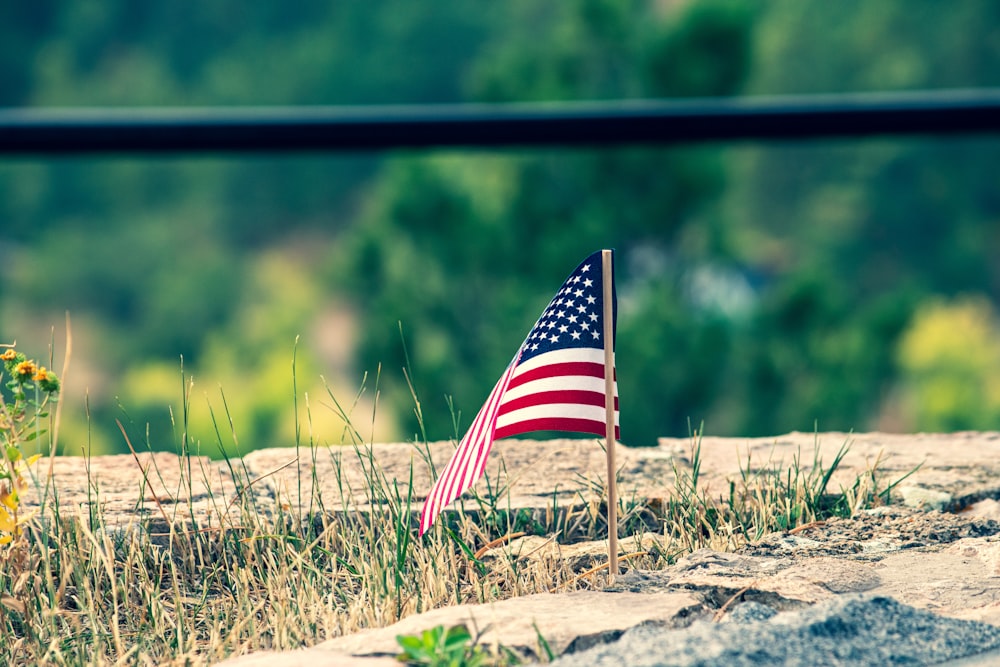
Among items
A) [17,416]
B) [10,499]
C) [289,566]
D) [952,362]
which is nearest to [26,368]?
[17,416]

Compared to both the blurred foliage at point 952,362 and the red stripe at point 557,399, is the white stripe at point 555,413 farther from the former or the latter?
the blurred foliage at point 952,362

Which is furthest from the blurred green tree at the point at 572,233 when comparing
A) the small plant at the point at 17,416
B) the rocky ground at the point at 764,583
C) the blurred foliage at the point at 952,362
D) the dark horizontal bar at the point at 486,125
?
the blurred foliage at the point at 952,362

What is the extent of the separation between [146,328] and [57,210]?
815 centimetres

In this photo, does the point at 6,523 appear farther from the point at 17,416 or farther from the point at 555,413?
the point at 555,413

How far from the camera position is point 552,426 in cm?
209

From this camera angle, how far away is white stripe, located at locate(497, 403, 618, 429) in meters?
2.05

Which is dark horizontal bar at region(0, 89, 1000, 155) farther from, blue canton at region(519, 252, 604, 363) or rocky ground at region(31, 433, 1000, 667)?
rocky ground at region(31, 433, 1000, 667)

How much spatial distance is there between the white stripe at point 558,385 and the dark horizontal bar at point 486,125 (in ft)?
2.06

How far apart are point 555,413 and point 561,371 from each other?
8cm

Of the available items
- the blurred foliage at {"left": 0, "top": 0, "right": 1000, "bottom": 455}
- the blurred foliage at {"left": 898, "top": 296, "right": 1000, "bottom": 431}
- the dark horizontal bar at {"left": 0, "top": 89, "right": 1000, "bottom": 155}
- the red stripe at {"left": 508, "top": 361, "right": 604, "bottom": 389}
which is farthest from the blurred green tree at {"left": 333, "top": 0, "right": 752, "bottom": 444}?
the blurred foliage at {"left": 898, "top": 296, "right": 1000, "bottom": 431}

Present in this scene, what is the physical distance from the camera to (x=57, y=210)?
44344mm

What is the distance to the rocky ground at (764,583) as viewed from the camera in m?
1.71

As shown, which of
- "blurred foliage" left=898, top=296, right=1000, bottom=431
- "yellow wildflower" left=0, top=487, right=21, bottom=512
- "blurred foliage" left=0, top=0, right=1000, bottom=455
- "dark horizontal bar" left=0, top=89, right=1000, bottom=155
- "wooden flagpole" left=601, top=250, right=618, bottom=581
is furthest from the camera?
"blurred foliage" left=898, top=296, right=1000, bottom=431

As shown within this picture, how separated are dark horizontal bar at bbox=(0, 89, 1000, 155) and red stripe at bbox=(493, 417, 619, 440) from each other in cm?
67
